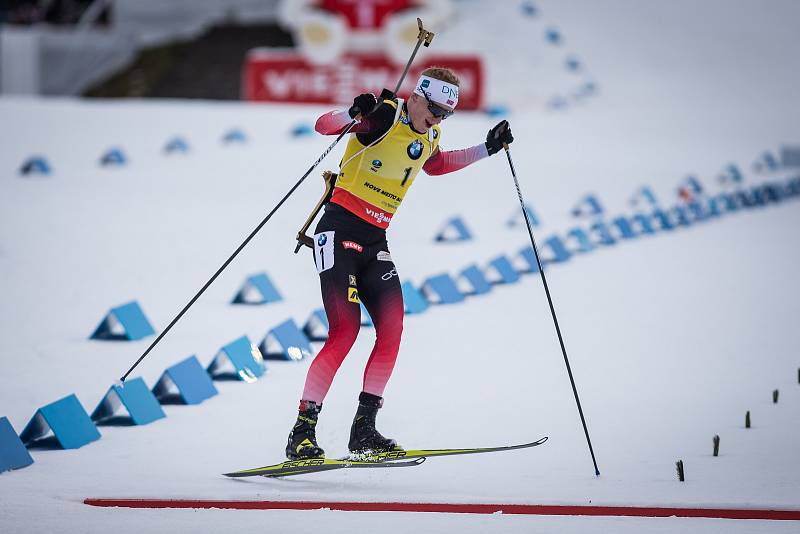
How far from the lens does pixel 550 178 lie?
717 inches

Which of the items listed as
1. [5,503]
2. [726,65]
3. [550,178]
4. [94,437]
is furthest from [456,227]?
[726,65]

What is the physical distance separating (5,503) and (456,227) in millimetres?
9420

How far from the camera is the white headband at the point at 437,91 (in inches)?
203

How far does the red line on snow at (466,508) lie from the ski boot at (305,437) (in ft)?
1.48

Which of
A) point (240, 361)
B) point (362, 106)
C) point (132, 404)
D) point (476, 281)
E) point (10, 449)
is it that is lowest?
point (10, 449)

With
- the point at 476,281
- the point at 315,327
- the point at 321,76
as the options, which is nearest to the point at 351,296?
the point at 315,327

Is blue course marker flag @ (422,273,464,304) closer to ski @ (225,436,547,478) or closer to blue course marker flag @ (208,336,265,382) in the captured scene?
blue course marker flag @ (208,336,265,382)

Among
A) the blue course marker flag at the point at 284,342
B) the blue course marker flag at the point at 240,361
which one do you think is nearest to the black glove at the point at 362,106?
the blue course marker flag at the point at 240,361

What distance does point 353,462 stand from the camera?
16.6 ft

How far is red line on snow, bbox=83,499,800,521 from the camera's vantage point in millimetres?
4566

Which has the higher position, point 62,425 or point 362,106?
point 362,106

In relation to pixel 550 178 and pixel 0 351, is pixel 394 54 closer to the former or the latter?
pixel 550 178

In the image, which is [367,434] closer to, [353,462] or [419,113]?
[353,462]

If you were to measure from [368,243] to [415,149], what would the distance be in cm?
46
